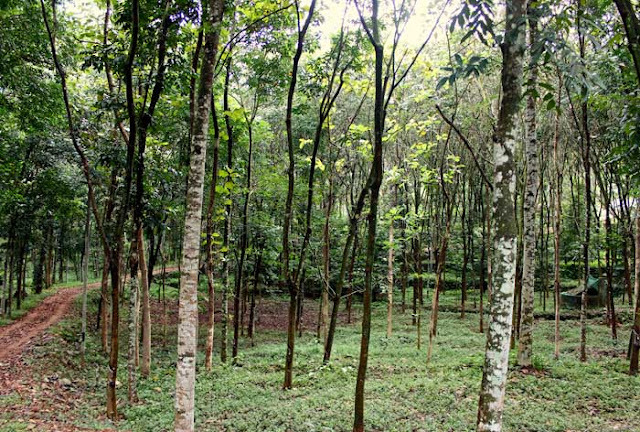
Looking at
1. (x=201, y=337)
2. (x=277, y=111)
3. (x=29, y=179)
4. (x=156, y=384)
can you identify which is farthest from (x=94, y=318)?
(x=277, y=111)

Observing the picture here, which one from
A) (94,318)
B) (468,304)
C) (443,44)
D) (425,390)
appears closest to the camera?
(425,390)

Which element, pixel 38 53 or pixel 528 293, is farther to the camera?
pixel 528 293

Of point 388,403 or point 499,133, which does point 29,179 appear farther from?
point 499,133

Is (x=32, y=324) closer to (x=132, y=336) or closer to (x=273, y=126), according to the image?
(x=132, y=336)

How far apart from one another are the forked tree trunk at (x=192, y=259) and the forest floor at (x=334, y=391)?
9.23ft

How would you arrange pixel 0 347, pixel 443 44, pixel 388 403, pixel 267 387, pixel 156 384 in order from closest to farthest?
pixel 388 403, pixel 267 387, pixel 156 384, pixel 443 44, pixel 0 347

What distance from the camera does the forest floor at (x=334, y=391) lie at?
7.66 meters

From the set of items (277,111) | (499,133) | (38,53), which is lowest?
(499,133)

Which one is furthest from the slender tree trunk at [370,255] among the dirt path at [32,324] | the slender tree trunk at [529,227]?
the dirt path at [32,324]

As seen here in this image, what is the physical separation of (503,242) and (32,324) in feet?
65.6

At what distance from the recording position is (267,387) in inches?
398

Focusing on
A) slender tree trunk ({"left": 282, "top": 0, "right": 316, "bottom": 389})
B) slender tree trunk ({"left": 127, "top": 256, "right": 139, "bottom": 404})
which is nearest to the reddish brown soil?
slender tree trunk ({"left": 127, "top": 256, "right": 139, "bottom": 404})

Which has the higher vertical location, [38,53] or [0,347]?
[38,53]

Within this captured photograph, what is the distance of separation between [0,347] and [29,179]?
19.0 feet
